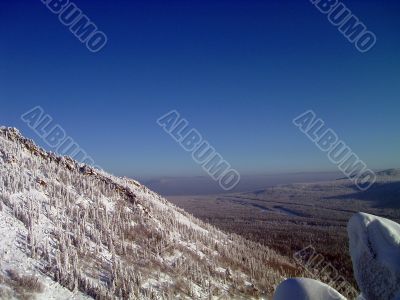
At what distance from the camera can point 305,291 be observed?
33.9ft

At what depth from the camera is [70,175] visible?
24.5 metres

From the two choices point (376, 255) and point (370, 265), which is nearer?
point (376, 255)

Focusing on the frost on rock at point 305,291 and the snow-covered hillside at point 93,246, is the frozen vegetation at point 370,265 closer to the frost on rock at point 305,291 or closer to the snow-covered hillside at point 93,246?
the frost on rock at point 305,291

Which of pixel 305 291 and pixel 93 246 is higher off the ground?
pixel 305 291

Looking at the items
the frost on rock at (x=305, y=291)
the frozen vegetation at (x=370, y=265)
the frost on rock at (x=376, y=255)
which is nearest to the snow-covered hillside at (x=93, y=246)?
the frost on rock at (x=305, y=291)

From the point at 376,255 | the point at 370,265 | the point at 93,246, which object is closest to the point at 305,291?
the point at 370,265

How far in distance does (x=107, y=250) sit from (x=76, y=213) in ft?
9.18

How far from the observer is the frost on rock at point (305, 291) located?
33.7 ft

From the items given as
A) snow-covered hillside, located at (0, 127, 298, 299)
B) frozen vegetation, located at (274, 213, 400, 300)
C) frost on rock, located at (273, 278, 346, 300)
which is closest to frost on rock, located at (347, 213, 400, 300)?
frozen vegetation, located at (274, 213, 400, 300)

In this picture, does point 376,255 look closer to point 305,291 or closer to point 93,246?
point 305,291

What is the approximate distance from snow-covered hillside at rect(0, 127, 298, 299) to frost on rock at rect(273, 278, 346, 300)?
6141mm

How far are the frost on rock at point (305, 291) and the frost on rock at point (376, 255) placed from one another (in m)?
0.87

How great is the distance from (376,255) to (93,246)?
1135 centimetres

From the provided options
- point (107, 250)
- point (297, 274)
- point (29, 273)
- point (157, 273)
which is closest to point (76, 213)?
point (107, 250)
